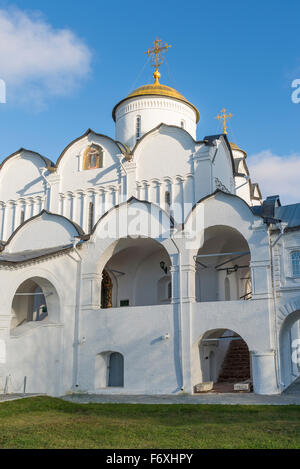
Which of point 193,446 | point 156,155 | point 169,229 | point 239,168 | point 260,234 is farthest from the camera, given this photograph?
point 239,168

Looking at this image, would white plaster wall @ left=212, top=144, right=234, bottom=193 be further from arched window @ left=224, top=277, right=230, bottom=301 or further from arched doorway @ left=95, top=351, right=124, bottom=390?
arched doorway @ left=95, top=351, right=124, bottom=390

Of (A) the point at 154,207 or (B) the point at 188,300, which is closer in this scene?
(B) the point at 188,300

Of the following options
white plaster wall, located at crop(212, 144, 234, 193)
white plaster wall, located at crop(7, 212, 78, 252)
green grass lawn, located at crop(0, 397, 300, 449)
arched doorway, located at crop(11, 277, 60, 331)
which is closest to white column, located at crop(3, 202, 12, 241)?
white plaster wall, located at crop(7, 212, 78, 252)

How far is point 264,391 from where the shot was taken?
1308cm

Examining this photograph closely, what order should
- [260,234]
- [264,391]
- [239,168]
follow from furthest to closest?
[239,168]
[260,234]
[264,391]

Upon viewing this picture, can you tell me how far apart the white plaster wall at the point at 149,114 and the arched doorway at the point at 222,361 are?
872 centimetres

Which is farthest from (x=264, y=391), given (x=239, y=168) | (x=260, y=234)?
(x=239, y=168)

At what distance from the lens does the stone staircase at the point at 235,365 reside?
54.8ft

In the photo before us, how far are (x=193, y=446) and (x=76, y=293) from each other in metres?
9.52

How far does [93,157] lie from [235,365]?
9.17m

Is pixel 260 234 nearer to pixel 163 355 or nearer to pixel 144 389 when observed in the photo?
pixel 163 355

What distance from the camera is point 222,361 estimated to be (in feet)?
57.7

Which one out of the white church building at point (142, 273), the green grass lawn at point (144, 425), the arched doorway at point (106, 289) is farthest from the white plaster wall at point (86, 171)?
the green grass lawn at point (144, 425)

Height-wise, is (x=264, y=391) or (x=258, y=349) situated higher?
(x=258, y=349)
